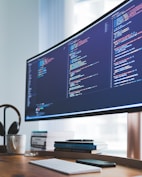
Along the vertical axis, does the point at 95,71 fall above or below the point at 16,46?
below

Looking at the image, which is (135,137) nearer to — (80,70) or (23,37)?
(80,70)

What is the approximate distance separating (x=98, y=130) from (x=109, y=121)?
0.10 meters

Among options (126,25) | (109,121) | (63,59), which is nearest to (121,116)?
(109,121)

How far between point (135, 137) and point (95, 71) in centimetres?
29

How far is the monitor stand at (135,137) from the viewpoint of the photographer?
1091 millimetres

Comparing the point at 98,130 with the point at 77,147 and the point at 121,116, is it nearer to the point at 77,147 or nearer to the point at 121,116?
the point at 121,116

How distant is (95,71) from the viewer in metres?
1.12

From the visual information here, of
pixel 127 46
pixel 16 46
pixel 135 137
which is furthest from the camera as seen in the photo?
pixel 16 46

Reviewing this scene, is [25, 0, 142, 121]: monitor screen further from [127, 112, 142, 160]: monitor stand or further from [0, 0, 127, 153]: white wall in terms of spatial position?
[0, 0, 127, 153]: white wall

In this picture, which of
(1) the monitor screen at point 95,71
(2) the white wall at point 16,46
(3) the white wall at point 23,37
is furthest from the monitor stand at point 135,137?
(2) the white wall at point 16,46

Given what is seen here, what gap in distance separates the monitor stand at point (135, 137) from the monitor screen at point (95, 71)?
16cm

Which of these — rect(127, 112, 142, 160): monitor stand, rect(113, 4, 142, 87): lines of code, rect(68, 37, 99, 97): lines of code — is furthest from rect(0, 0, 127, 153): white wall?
rect(113, 4, 142, 87): lines of code

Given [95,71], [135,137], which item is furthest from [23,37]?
[135,137]

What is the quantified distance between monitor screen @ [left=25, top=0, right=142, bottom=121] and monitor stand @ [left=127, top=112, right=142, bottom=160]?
0.16 meters
